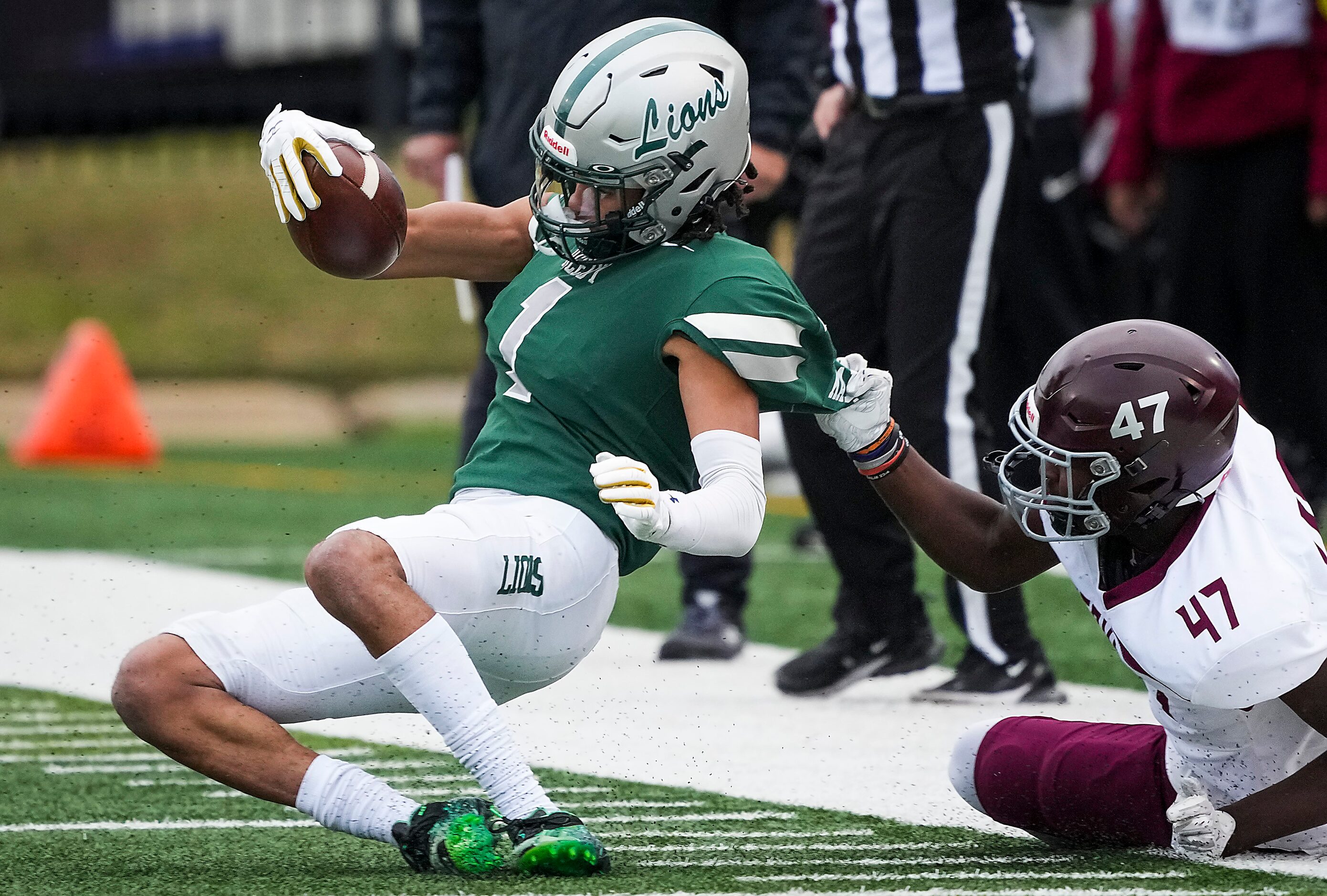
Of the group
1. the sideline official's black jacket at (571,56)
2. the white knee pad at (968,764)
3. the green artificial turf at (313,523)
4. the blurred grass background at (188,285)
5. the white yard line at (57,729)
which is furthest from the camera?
the blurred grass background at (188,285)

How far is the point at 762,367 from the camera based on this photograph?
2.81 metres

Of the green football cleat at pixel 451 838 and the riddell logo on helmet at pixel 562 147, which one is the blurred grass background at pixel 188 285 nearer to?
the riddell logo on helmet at pixel 562 147

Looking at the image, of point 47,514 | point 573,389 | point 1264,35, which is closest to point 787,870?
point 573,389

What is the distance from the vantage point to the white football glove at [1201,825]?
2775 mm

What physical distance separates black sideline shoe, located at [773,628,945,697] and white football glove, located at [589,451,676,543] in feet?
6.26

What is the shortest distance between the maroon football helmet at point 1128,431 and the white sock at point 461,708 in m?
0.76

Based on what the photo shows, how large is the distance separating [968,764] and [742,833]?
356 millimetres

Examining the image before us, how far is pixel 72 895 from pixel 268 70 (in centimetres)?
1458

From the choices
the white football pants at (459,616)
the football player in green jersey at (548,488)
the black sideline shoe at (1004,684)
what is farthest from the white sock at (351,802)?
the black sideline shoe at (1004,684)

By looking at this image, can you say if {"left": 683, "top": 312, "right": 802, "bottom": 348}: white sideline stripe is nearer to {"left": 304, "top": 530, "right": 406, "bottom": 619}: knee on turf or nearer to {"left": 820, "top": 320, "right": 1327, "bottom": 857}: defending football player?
{"left": 820, "top": 320, "right": 1327, "bottom": 857}: defending football player

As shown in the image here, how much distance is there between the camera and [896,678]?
4.58 metres

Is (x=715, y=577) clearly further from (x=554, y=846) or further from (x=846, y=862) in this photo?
(x=554, y=846)

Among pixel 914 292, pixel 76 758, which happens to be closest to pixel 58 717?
pixel 76 758

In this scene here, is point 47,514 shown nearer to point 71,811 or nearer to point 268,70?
point 71,811
